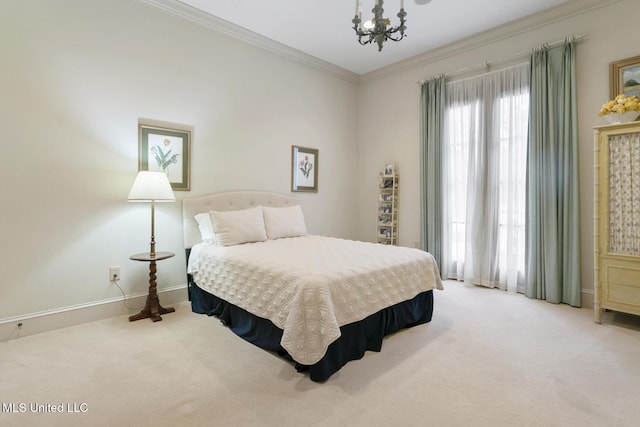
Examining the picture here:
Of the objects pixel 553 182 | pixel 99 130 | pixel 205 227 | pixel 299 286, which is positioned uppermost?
pixel 99 130

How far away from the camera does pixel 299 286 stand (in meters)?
1.93

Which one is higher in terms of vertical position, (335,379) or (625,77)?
(625,77)

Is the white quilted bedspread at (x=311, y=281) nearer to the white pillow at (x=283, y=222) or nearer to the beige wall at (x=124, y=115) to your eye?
the white pillow at (x=283, y=222)

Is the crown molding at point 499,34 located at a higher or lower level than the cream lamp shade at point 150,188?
higher

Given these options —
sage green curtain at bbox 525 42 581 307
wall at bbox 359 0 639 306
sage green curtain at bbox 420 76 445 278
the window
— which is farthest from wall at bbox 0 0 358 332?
sage green curtain at bbox 525 42 581 307

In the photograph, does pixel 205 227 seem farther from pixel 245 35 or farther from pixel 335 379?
pixel 245 35

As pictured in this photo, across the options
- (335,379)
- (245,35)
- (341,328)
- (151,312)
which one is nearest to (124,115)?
(245,35)

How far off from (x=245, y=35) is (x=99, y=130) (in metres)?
2.02

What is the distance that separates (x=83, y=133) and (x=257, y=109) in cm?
190

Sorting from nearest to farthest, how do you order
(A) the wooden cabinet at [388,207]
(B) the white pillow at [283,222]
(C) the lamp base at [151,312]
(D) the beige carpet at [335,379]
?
(D) the beige carpet at [335,379] < (C) the lamp base at [151,312] < (B) the white pillow at [283,222] < (A) the wooden cabinet at [388,207]

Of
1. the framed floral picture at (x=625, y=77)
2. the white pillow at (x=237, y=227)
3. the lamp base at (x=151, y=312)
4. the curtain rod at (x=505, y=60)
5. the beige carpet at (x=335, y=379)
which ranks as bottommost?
the beige carpet at (x=335, y=379)

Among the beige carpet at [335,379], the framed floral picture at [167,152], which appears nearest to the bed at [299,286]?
the beige carpet at [335,379]

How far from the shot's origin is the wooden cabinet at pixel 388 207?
15.6 ft

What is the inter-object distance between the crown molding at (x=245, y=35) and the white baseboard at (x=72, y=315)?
2877 millimetres
